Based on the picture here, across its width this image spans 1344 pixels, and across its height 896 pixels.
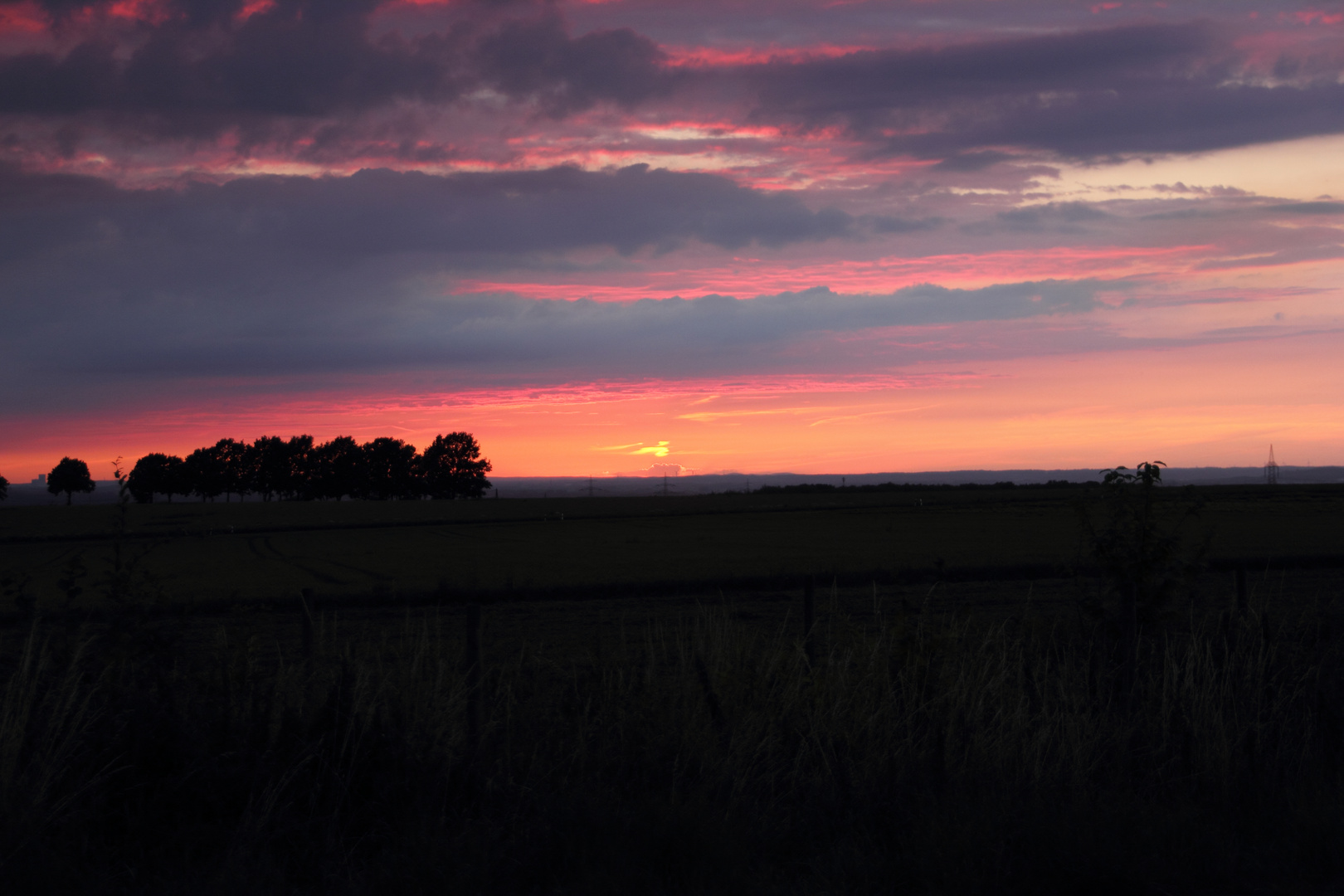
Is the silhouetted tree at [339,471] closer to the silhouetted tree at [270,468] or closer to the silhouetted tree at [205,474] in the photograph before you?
the silhouetted tree at [270,468]

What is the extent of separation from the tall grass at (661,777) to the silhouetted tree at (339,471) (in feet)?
577

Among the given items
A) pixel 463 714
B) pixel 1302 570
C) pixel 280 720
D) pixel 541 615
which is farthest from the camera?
pixel 1302 570

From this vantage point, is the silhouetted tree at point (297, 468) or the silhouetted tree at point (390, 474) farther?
the silhouetted tree at point (297, 468)

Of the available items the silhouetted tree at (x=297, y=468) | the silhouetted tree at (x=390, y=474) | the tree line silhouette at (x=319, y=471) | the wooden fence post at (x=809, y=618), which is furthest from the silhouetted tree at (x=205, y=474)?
the wooden fence post at (x=809, y=618)

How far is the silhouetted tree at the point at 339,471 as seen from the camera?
175 meters

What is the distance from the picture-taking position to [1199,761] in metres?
7.92

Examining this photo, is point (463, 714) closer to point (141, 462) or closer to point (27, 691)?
point (27, 691)

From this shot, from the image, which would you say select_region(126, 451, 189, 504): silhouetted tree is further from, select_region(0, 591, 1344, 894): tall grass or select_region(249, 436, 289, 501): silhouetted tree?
select_region(0, 591, 1344, 894): tall grass

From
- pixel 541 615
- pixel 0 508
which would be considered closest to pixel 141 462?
pixel 0 508

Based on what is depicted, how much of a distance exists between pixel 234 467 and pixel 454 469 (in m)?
48.7

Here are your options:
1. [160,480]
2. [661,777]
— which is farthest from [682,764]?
[160,480]

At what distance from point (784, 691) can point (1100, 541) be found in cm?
476

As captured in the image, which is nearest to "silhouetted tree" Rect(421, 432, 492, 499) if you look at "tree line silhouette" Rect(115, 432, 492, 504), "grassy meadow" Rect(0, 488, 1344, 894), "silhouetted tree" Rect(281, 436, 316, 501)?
"tree line silhouette" Rect(115, 432, 492, 504)

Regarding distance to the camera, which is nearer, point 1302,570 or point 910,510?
point 1302,570
